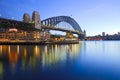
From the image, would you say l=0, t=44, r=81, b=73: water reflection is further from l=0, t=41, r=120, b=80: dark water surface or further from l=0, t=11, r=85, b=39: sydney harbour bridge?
l=0, t=11, r=85, b=39: sydney harbour bridge

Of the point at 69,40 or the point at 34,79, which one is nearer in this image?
the point at 34,79

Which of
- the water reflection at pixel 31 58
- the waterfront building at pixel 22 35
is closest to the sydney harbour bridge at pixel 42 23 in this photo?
the waterfront building at pixel 22 35

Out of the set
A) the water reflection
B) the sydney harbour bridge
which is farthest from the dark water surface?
the sydney harbour bridge

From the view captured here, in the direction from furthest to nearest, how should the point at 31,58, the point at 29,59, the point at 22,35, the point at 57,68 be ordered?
the point at 22,35 → the point at 31,58 → the point at 29,59 → the point at 57,68

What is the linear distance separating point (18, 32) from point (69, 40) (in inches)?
997

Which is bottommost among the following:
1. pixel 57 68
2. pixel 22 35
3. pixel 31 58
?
pixel 57 68

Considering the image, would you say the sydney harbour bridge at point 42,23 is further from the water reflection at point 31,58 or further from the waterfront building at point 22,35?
the water reflection at point 31,58

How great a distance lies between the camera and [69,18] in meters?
134

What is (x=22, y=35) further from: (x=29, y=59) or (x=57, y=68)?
(x=57, y=68)

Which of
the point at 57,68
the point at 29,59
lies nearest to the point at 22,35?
the point at 29,59

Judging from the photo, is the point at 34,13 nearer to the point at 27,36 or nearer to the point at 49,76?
the point at 27,36

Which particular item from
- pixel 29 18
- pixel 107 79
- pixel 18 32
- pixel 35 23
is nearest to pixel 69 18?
pixel 29 18

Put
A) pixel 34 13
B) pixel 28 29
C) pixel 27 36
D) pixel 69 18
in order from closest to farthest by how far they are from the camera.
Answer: pixel 27 36 < pixel 28 29 < pixel 34 13 < pixel 69 18

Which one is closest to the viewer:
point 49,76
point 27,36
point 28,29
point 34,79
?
point 34,79
